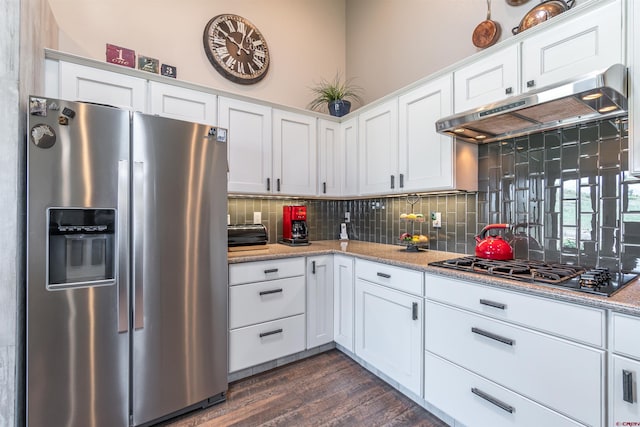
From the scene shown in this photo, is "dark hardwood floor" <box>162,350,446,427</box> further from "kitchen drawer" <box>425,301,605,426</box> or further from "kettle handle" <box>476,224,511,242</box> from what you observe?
"kettle handle" <box>476,224,511,242</box>

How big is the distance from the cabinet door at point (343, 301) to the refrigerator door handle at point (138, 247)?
1406mm

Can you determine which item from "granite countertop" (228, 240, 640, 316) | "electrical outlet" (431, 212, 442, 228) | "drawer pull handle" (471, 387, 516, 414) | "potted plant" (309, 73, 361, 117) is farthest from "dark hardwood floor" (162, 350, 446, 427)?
"potted plant" (309, 73, 361, 117)

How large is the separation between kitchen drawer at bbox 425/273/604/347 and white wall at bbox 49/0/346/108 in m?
2.42

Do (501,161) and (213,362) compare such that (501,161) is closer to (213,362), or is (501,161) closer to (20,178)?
(213,362)

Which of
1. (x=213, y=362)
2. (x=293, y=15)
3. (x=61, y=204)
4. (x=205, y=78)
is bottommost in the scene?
(x=213, y=362)

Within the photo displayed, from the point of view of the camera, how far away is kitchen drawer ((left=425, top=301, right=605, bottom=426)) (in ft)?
3.66

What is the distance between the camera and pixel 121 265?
4.95 feet

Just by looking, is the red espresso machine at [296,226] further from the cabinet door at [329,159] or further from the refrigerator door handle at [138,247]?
the refrigerator door handle at [138,247]

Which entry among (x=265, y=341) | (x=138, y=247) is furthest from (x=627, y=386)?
(x=138, y=247)

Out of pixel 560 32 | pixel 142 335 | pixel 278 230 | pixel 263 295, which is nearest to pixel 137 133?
pixel 142 335

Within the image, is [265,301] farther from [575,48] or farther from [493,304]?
[575,48]

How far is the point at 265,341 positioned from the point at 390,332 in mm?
898

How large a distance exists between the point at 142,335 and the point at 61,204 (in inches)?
30.2

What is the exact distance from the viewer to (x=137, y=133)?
5.12 ft
